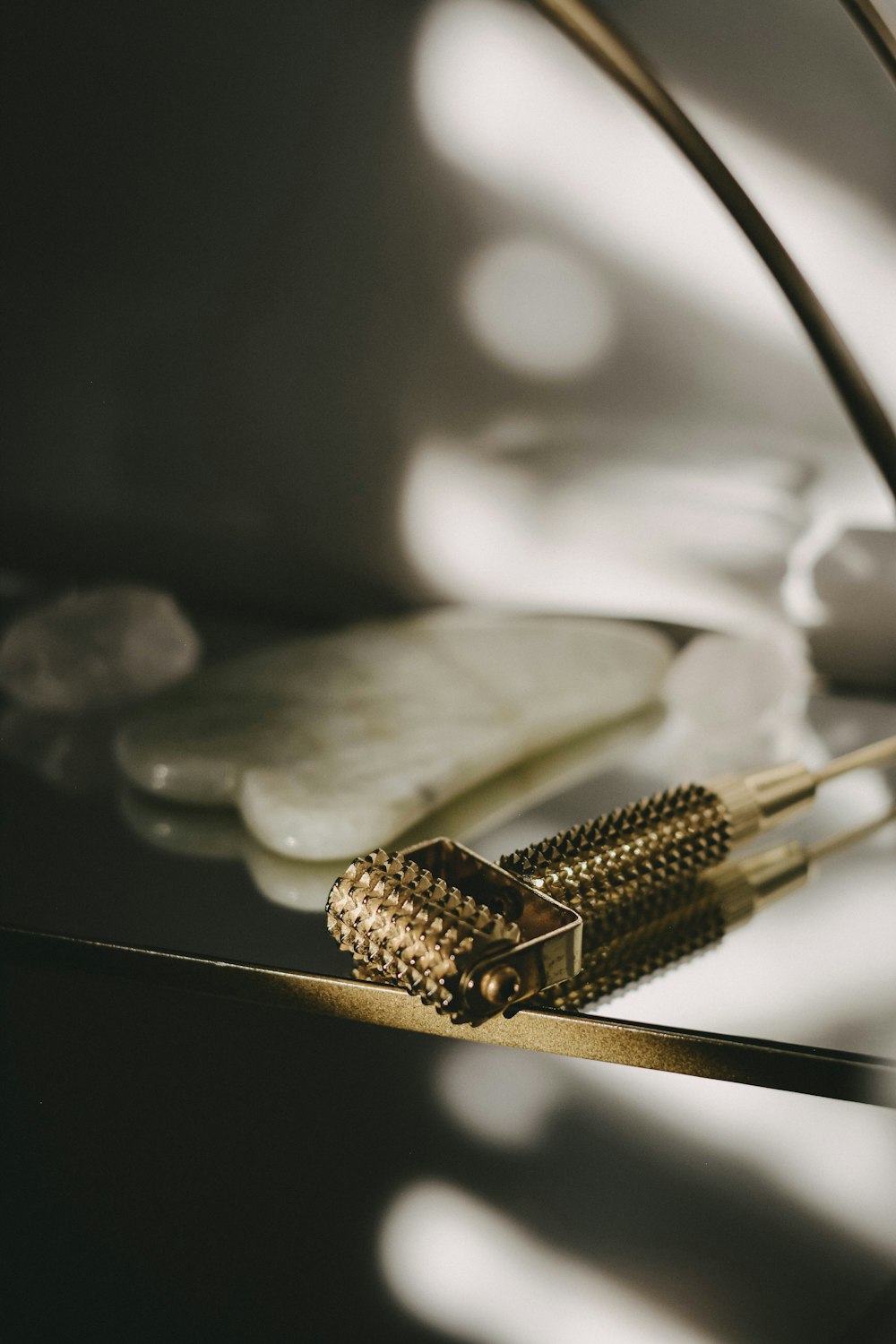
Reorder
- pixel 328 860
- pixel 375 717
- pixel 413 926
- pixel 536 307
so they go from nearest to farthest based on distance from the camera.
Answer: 1. pixel 413 926
2. pixel 328 860
3. pixel 375 717
4. pixel 536 307

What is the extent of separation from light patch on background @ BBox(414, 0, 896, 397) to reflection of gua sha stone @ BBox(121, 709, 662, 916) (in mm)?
280

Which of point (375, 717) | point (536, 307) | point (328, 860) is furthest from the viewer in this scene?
point (536, 307)

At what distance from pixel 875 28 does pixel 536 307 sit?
269 mm

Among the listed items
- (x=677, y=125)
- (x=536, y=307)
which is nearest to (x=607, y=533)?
(x=536, y=307)

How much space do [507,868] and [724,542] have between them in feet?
1.32

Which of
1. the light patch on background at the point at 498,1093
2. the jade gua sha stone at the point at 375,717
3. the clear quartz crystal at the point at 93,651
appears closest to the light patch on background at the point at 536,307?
the jade gua sha stone at the point at 375,717

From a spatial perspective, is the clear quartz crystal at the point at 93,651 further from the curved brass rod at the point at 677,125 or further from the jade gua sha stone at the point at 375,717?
the curved brass rod at the point at 677,125

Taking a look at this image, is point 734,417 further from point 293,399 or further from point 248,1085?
point 248,1085

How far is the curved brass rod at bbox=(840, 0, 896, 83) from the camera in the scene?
0.62 m

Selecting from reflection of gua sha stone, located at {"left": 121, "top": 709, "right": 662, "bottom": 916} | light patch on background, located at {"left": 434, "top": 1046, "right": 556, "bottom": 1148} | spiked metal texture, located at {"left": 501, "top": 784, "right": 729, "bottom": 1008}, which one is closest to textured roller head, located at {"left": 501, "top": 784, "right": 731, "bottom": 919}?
spiked metal texture, located at {"left": 501, "top": 784, "right": 729, "bottom": 1008}

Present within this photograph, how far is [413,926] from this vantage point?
455 millimetres

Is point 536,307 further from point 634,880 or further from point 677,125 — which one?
point 634,880

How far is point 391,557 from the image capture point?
3.03 feet

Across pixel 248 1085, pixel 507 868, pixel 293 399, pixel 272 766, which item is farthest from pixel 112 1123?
pixel 293 399
